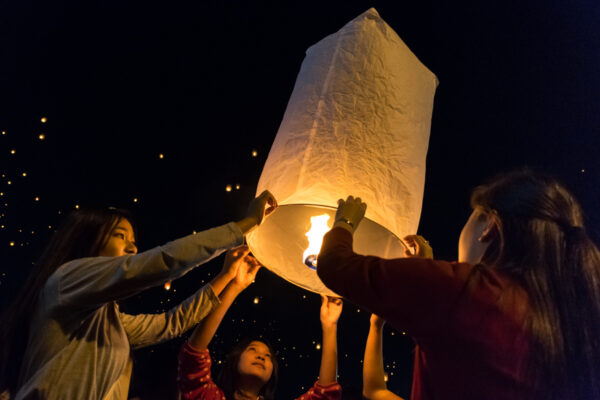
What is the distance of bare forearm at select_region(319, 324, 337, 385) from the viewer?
2.16 meters

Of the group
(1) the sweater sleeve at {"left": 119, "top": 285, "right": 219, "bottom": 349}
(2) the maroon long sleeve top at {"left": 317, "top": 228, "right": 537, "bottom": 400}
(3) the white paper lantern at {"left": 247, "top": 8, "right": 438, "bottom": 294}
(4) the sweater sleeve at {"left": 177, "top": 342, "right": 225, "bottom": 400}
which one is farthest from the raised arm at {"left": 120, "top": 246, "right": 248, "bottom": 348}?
(2) the maroon long sleeve top at {"left": 317, "top": 228, "right": 537, "bottom": 400}

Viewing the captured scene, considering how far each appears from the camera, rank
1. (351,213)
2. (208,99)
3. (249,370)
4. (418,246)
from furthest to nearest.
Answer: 1. (208,99)
2. (249,370)
3. (418,246)
4. (351,213)

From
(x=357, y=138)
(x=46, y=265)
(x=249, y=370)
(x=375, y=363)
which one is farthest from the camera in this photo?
(x=249, y=370)

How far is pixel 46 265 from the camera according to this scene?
157cm

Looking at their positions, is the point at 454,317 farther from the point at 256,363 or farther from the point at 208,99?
the point at 208,99

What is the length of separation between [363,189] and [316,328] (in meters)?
2.87

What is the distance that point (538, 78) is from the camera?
9.47 feet

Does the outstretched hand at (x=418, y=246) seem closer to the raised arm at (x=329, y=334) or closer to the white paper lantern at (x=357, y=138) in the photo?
the white paper lantern at (x=357, y=138)

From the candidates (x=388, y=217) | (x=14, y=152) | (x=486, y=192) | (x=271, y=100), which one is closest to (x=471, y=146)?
(x=271, y=100)

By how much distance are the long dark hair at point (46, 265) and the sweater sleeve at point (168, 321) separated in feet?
1.35

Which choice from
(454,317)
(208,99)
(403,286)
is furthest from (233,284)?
(208,99)

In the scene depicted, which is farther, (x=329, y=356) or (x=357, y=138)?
(x=329, y=356)

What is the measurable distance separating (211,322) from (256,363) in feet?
2.43

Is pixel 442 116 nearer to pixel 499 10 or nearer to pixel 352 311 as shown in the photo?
pixel 499 10
